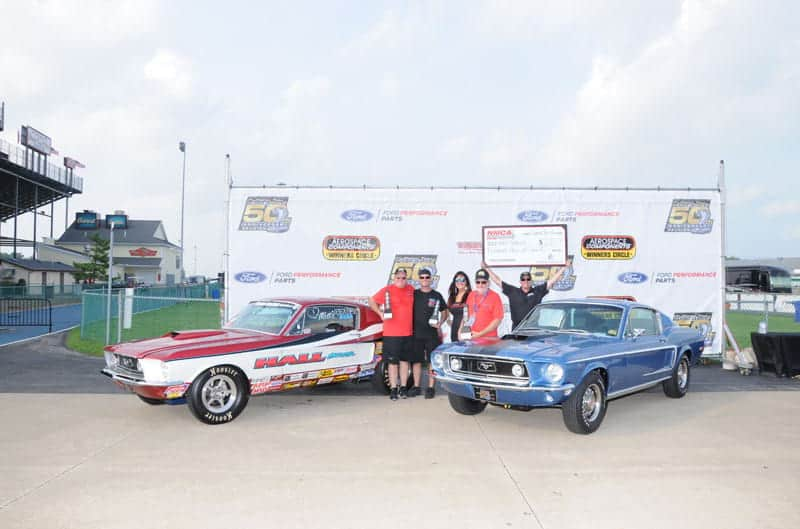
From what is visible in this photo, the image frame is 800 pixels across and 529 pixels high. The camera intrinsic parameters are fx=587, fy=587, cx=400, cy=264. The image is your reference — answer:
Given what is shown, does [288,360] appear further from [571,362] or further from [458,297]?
[571,362]

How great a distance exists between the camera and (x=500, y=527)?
3.93m

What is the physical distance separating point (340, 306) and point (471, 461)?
11.5ft

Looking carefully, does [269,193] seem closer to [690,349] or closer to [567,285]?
[567,285]

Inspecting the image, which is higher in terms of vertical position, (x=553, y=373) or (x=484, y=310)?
(x=484, y=310)

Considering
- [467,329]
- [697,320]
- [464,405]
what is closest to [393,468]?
[464,405]

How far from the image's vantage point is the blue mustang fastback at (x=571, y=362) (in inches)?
241

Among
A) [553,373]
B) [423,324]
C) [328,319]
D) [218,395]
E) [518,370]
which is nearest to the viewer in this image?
[553,373]

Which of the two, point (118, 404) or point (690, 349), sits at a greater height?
point (690, 349)

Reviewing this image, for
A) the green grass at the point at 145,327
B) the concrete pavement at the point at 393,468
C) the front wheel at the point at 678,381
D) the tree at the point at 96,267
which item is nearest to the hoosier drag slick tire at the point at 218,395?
the concrete pavement at the point at 393,468

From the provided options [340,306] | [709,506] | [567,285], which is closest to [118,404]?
[340,306]

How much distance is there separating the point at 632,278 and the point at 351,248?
5.48 metres

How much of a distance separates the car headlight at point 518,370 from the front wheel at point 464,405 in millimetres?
1070

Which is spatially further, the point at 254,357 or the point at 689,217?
the point at 689,217

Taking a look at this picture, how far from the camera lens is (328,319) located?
8.09m
